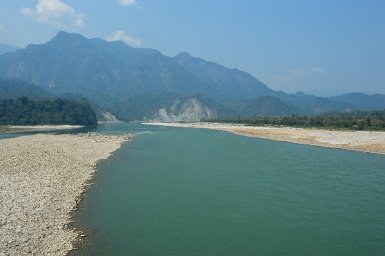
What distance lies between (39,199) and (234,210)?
519 inches

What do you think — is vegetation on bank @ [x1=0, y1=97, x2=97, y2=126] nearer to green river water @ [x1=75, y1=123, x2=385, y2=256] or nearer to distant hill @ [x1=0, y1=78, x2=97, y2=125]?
distant hill @ [x1=0, y1=78, x2=97, y2=125]

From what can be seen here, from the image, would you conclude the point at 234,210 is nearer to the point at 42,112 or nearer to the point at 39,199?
the point at 39,199

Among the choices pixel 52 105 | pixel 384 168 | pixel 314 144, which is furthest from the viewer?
pixel 52 105

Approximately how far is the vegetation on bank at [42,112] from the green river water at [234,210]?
107 metres

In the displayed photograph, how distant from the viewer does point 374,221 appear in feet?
76.6

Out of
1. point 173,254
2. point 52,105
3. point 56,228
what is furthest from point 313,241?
point 52,105

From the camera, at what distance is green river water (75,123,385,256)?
19.3 m

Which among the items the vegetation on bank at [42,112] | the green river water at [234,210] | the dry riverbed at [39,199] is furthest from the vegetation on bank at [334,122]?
the dry riverbed at [39,199]

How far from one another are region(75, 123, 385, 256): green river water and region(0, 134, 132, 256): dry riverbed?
1.25 metres

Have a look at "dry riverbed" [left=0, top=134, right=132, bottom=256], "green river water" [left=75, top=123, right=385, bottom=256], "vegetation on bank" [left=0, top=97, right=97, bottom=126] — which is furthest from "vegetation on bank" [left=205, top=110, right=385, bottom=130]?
"dry riverbed" [left=0, top=134, right=132, bottom=256]

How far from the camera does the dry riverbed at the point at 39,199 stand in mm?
18000

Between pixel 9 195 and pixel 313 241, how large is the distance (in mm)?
19987

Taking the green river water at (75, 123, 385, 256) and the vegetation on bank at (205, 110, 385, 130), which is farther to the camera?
the vegetation on bank at (205, 110, 385, 130)

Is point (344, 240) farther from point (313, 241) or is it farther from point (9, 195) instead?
point (9, 195)
